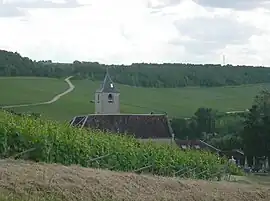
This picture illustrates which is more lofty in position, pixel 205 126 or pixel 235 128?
pixel 235 128

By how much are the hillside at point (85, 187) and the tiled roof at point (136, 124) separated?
49.8 meters

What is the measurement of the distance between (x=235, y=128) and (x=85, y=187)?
72075 mm

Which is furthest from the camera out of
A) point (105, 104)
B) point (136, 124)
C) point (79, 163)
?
point (105, 104)

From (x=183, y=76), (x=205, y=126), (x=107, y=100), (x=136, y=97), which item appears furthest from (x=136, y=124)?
(x=183, y=76)

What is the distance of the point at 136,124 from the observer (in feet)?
232

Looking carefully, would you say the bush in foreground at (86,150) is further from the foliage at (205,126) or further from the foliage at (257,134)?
the foliage at (205,126)

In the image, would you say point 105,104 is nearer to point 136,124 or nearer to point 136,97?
point 136,124

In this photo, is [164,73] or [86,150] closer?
[86,150]

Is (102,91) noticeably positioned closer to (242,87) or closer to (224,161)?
(242,87)

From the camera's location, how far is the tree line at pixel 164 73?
4824 inches

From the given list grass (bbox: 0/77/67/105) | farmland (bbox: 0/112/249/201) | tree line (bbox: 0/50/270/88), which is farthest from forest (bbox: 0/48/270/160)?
farmland (bbox: 0/112/249/201)

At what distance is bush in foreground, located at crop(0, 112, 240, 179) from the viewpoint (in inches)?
709

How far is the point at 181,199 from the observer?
16.5 metres

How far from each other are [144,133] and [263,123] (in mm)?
11273
